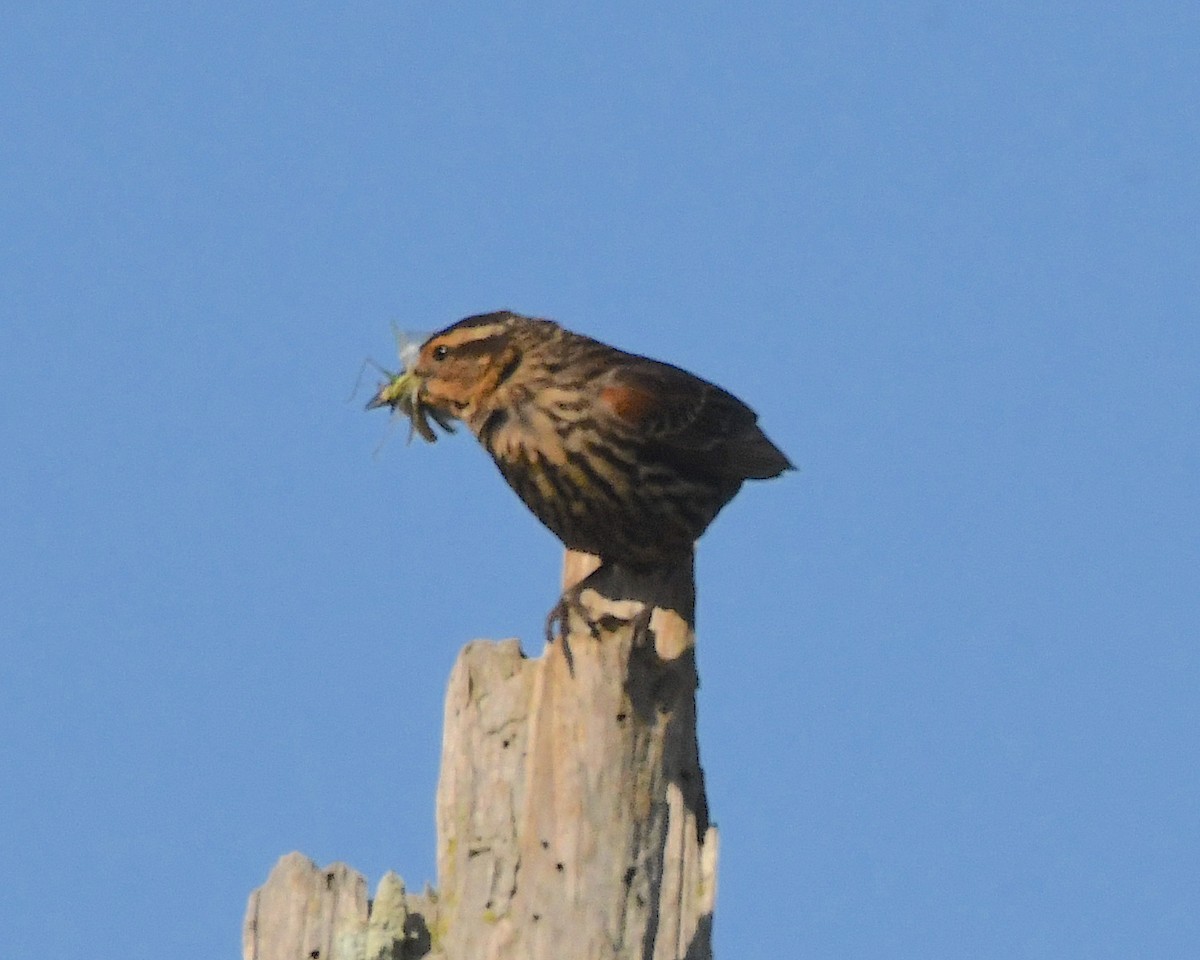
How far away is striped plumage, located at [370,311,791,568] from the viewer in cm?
890

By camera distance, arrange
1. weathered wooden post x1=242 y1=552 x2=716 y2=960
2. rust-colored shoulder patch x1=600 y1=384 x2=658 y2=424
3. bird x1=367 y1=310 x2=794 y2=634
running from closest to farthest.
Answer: weathered wooden post x1=242 y1=552 x2=716 y2=960 → bird x1=367 y1=310 x2=794 y2=634 → rust-colored shoulder patch x1=600 y1=384 x2=658 y2=424

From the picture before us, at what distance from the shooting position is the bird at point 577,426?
8.90 meters

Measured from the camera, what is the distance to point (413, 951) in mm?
6750

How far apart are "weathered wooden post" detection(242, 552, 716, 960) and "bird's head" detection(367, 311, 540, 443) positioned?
2230 mm

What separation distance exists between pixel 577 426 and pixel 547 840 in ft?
9.19

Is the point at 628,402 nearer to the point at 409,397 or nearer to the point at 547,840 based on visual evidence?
the point at 409,397

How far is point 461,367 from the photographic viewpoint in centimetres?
909

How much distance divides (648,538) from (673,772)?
203cm

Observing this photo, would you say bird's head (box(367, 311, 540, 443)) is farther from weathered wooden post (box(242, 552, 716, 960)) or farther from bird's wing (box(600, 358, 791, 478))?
weathered wooden post (box(242, 552, 716, 960))

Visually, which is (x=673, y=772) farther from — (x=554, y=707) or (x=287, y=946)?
(x=287, y=946)

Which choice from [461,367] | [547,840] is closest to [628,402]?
[461,367]

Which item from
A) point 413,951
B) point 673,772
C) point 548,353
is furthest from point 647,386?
point 413,951

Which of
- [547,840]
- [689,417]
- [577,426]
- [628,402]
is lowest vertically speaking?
[547,840]

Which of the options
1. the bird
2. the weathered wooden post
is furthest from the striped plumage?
the weathered wooden post
